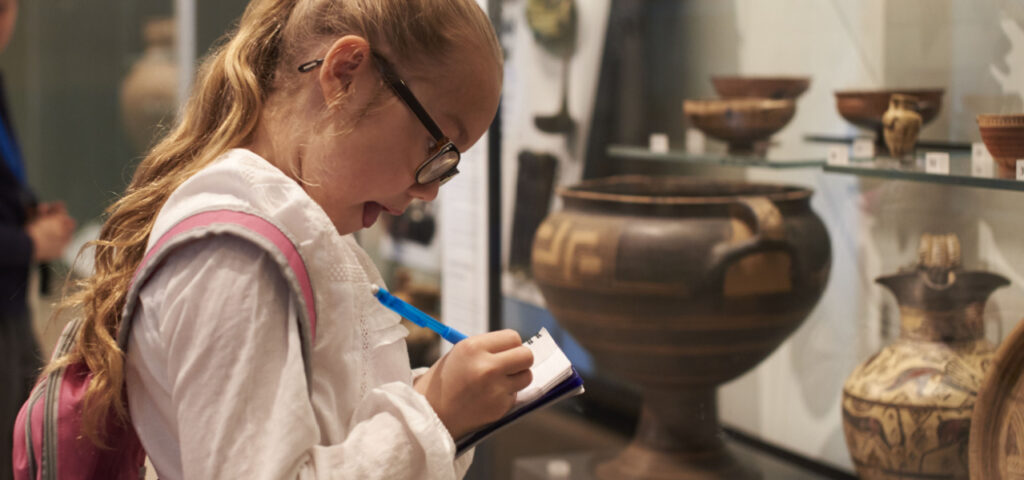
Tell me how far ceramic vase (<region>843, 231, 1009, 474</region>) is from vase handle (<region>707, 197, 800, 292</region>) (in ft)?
0.74

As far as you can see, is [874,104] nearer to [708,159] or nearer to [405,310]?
[708,159]

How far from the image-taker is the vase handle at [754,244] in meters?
1.75

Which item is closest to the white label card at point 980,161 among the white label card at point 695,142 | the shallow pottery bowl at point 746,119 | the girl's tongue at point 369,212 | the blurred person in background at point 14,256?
the shallow pottery bowl at point 746,119

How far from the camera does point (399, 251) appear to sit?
263 centimetres

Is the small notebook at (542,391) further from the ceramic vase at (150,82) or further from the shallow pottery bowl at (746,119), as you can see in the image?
the ceramic vase at (150,82)

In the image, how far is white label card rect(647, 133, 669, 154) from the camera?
2092mm

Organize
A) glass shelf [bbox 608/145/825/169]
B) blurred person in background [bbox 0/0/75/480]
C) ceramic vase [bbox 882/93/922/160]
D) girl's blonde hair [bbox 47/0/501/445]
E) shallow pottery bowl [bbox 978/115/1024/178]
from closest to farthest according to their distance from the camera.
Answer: girl's blonde hair [bbox 47/0/501/445], shallow pottery bowl [bbox 978/115/1024/178], ceramic vase [bbox 882/93/922/160], glass shelf [bbox 608/145/825/169], blurred person in background [bbox 0/0/75/480]

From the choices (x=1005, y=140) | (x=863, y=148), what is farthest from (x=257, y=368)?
(x=863, y=148)

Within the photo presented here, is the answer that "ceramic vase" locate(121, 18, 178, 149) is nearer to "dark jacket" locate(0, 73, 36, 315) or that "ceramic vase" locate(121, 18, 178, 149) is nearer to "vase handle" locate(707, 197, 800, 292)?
"dark jacket" locate(0, 73, 36, 315)

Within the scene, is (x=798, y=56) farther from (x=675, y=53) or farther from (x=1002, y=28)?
(x=1002, y=28)

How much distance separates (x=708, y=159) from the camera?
1979 mm

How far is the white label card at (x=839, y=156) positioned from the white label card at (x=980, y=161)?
308mm

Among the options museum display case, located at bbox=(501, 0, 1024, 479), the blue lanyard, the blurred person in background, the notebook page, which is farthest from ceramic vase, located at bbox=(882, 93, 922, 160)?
the blue lanyard

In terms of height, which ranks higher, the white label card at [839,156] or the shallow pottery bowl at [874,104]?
the shallow pottery bowl at [874,104]
